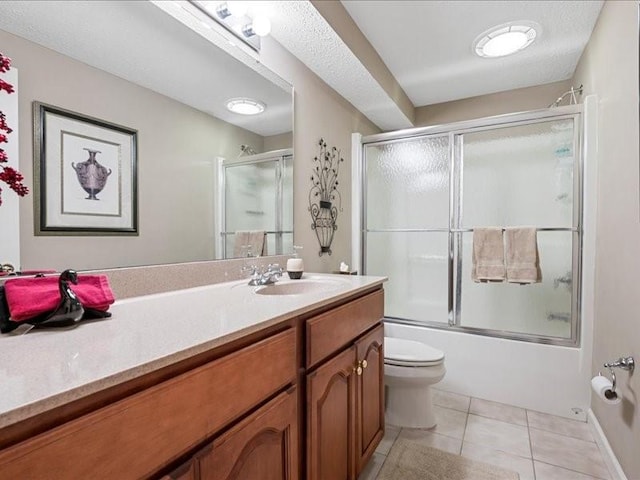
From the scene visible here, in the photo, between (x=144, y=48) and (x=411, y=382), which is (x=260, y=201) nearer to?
(x=144, y=48)

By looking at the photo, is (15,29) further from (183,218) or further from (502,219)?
(502,219)

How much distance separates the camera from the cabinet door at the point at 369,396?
1.32m

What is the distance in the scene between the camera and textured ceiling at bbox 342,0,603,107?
5.87 ft

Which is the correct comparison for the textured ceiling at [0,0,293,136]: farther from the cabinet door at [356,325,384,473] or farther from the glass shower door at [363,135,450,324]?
the glass shower door at [363,135,450,324]

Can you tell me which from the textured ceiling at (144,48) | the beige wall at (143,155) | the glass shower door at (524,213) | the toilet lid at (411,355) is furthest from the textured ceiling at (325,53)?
the toilet lid at (411,355)

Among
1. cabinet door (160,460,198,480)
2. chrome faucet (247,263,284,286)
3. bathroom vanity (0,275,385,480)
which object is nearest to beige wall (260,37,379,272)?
chrome faucet (247,263,284,286)

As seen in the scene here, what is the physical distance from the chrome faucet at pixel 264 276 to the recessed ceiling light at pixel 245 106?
0.77 m

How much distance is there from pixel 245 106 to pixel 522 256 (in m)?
1.95

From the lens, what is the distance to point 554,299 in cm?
216

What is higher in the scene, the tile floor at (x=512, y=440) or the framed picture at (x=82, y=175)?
the framed picture at (x=82, y=175)

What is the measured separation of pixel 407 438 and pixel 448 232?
145 centimetres

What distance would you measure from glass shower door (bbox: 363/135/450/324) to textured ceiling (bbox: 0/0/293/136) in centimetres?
139

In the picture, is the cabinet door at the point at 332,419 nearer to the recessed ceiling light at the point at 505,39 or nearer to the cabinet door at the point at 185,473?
the cabinet door at the point at 185,473

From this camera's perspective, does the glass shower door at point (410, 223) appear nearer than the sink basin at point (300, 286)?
No
